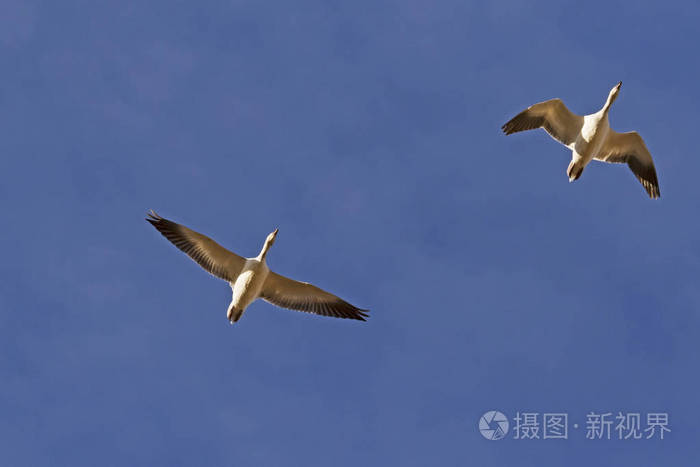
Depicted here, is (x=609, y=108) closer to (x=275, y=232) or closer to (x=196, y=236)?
(x=275, y=232)

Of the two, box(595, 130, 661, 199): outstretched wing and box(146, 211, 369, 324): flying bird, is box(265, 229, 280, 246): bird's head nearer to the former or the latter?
box(146, 211, 369, 324): flying bird

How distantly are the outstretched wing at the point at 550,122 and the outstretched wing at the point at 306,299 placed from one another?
773 centimetres

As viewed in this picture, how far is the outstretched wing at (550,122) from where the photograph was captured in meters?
35.5

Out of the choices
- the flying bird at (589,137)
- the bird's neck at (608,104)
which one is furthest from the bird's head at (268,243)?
the bird's neck at (608,104)

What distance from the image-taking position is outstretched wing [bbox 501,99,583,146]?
117 ft

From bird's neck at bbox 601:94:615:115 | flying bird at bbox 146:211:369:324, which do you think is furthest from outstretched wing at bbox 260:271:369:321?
bird's neck at bbox 601:94:615:115

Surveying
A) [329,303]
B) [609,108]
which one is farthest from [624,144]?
[329,303]

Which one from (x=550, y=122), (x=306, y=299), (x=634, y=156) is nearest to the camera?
(x=306, y=299)

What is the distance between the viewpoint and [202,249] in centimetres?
3375

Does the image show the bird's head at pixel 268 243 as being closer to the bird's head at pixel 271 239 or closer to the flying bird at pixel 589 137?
the bird's head at pixel 271 239

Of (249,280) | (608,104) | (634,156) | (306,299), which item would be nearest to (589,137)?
(608,104)

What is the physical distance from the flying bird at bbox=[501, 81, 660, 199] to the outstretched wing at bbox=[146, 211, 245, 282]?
978 cm

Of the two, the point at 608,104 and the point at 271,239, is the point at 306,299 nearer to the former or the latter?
the point at 271,239

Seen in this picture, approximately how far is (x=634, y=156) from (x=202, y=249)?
14.4 meters
